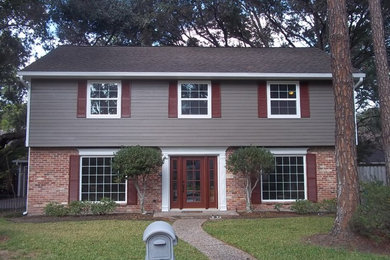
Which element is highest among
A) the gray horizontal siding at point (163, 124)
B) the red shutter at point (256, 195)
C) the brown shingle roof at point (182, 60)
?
the brown shingle roof at point (182, 60)

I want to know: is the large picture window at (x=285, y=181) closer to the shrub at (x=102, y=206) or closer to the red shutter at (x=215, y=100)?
the red shutter at (x=215, y=100)

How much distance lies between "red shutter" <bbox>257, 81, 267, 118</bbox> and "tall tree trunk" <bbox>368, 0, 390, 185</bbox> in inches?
154

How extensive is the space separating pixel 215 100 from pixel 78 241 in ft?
24.1

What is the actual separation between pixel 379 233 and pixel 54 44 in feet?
70.7

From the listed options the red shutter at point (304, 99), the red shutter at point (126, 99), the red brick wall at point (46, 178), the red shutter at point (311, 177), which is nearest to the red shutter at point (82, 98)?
the red shutter at point (126, 99)

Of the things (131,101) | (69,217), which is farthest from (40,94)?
(69,217)

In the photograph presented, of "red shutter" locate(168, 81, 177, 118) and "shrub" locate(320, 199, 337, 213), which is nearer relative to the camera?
"shrub" locate(320, 199, 337, 213)

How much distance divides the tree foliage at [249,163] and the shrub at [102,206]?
414cm

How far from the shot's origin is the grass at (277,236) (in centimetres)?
691

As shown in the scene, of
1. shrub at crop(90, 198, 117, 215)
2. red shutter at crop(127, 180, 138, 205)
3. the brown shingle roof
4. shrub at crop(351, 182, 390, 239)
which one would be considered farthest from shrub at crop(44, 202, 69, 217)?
shrub at crop(351, 182, 390, 239)

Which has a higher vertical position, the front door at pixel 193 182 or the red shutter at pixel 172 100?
the red shutter at pixel 172 100

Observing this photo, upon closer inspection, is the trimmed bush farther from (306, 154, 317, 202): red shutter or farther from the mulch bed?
(306, 154, 317, 202): red shutter

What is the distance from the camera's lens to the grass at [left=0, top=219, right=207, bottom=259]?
6.99m

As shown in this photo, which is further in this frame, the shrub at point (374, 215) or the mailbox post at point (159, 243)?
the shrub at point (374, 215)
